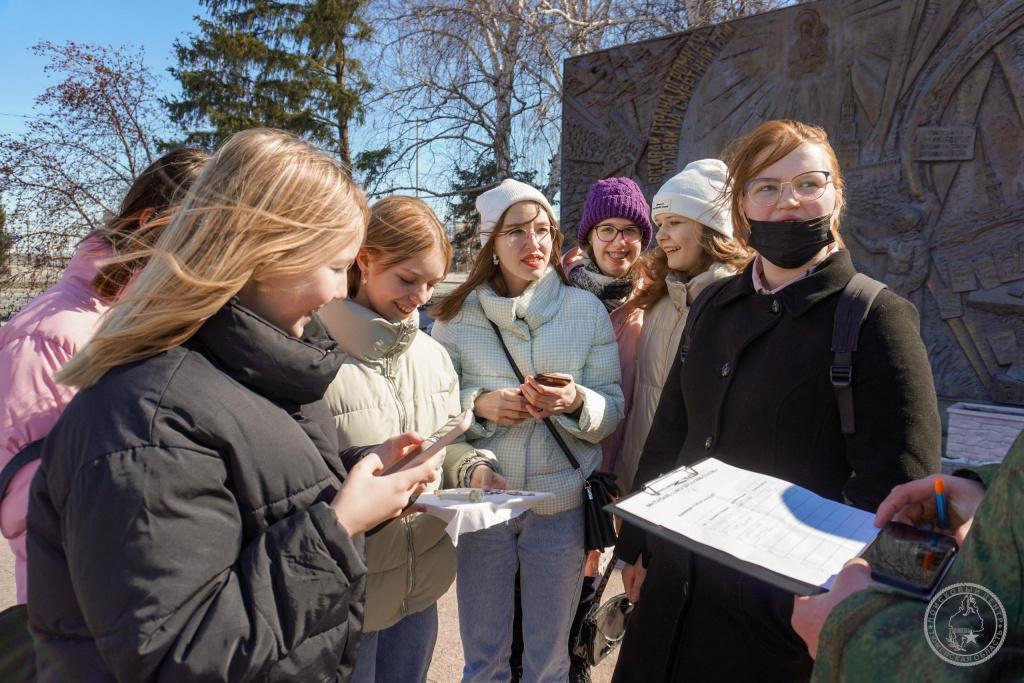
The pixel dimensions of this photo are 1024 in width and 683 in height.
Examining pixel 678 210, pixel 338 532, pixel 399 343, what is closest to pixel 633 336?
pixel 678 210

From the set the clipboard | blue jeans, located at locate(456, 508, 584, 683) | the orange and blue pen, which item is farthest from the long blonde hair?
blue jeans, located at locate(456, 508, 584, 683)

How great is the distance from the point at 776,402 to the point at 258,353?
1179 mm

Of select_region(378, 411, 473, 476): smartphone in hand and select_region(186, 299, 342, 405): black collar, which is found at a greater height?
select_region(186, 299, 342, 405): black collar

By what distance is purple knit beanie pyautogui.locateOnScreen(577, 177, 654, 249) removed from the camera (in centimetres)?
293

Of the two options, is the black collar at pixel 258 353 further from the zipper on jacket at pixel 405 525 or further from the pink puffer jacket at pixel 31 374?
the zipper on jacket at pixel 405 525

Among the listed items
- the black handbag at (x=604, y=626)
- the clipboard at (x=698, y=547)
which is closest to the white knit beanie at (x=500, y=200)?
the black handbag at (x=604, y=626)

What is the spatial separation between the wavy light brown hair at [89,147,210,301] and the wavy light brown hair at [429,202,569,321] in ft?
3.21

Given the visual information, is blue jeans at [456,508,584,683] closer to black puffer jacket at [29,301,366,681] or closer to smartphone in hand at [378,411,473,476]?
smartphone in hand at [378,411,473,476]

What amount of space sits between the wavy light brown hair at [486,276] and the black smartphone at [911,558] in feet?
5.89

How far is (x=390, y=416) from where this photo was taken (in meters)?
1.92

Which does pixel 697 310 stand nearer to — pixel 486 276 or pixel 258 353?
pixel 486 276

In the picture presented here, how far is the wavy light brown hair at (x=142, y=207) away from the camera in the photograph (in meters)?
1.72

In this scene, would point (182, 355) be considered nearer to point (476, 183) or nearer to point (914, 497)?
point (914, 497)

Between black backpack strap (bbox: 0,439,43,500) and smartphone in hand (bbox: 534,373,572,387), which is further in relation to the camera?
smartphone in hand (bbox: 534,373,572,387)
